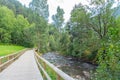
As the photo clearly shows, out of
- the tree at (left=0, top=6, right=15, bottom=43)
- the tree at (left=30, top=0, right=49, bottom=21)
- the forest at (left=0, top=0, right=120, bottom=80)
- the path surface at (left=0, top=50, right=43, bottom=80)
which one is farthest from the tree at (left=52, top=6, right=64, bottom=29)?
the path surface at (left=0, top=50, right=43, bottom=80)

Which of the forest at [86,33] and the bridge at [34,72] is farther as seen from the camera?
the forest at [86,33]

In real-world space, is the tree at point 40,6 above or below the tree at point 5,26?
above

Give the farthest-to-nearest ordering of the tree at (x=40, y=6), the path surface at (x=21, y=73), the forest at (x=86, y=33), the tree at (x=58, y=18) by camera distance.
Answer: the tree at (x=58, y=18) → the tree at (x=40, y=6) → the path surface at (x=21, y=73) → the forest at (x=86, y=33)

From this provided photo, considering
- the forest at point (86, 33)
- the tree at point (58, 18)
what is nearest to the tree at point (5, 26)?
the forest at point (86, 33)

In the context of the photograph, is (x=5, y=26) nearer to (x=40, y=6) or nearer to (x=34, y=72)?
(x=40, y=6)

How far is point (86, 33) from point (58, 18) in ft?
199

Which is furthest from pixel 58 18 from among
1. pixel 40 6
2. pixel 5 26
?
pixel 40 6

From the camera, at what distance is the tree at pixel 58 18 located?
284ft

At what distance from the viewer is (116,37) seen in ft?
29.9

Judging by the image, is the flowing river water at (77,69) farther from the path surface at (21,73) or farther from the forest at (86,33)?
the path surface at (21,73)

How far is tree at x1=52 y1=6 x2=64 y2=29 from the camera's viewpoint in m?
86.7

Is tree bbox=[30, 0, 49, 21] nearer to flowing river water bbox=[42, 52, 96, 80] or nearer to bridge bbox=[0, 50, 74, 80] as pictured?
flowing river water bbox=[42, 52, 96, 80]

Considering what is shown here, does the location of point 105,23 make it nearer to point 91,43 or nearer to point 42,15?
point 91,43

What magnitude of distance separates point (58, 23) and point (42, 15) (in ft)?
93.7
